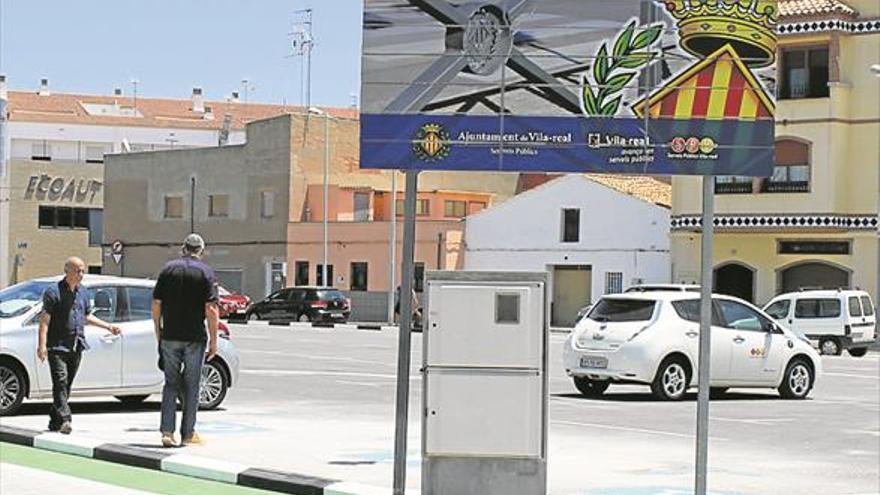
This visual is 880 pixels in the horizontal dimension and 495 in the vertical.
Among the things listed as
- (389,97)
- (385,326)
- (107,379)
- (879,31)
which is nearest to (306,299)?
(385,326)

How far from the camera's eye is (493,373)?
33.8 feet

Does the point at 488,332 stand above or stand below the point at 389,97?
below

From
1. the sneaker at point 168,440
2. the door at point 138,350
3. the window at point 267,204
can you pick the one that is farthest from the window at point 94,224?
the sneaker at point 168,440

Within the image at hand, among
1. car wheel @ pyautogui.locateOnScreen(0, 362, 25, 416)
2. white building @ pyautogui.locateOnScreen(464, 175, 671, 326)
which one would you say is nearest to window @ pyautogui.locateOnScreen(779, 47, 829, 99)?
white building @ pyautogui.locateOnScreen(464, 175, 671, 326)

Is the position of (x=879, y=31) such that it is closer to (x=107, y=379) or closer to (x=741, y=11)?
(x=107, y=379)

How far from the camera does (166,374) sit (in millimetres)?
13859

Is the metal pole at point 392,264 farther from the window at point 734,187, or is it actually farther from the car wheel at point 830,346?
the car wheel at point 830,346

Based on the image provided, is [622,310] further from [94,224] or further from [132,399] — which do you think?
[94,224]

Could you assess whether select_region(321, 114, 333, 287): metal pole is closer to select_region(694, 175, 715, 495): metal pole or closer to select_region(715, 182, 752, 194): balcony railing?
select_region(715, 182, 752, 194): balcony railing

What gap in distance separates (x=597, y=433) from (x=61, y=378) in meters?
5.92

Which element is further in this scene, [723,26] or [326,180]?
[326,180]

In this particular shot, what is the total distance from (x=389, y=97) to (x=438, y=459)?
96.3 inches

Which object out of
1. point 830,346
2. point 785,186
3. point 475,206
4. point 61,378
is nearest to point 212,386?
point 61,378

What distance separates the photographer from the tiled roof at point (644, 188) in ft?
196
